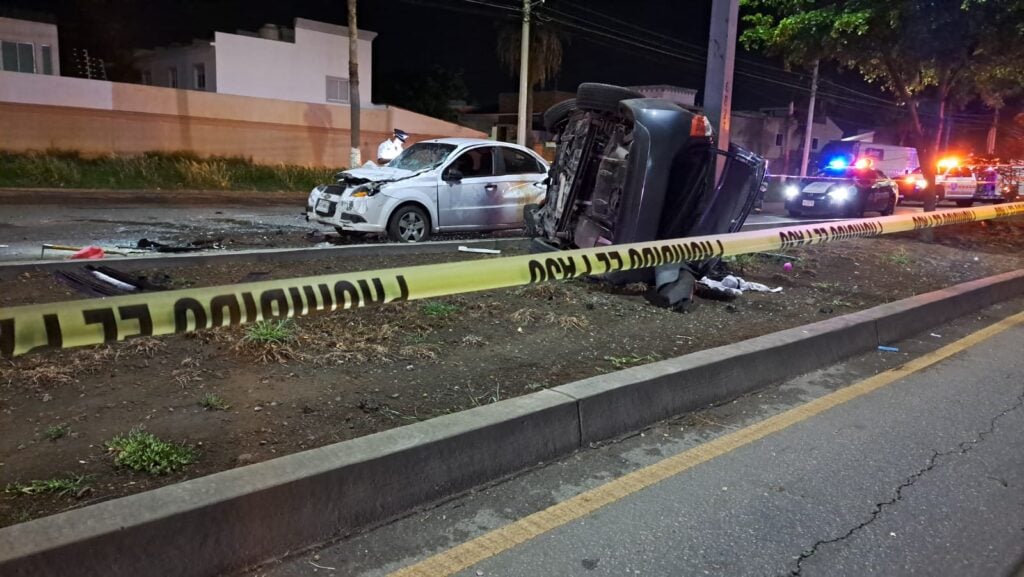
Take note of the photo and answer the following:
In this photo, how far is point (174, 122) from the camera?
23297mm

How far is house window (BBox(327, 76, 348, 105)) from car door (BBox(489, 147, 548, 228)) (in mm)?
19764

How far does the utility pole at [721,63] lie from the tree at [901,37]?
4.92 m

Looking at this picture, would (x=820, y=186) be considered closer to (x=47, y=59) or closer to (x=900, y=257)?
(x=900, y=257)

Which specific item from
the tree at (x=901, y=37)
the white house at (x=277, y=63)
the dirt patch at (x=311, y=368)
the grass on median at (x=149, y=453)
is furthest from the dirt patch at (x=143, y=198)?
the grass on median at (x=149, y=453)

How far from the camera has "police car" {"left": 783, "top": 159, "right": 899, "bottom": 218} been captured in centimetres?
1770

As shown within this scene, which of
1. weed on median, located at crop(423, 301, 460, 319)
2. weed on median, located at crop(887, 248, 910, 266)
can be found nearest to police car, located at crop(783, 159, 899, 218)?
weed on median, located at crop(887, 248, 910, 266)

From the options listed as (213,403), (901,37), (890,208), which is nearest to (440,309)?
(213,403)

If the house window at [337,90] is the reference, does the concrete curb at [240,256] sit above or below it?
below

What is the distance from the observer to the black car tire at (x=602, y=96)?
6629 millimetres

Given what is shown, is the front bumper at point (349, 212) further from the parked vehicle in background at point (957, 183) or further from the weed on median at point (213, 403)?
the parked vehicle in background at point (957, 183)

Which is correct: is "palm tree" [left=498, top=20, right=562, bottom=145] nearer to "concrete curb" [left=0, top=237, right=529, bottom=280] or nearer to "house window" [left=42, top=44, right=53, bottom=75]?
"house window" [left=42, top=44, right=53, bottom=75]

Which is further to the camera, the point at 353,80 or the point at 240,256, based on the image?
the point at 353,80

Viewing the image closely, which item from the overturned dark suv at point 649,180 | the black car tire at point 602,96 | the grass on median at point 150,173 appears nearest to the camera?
the overturned dark suv at point 649,180

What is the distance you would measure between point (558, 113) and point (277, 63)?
2242 cm
